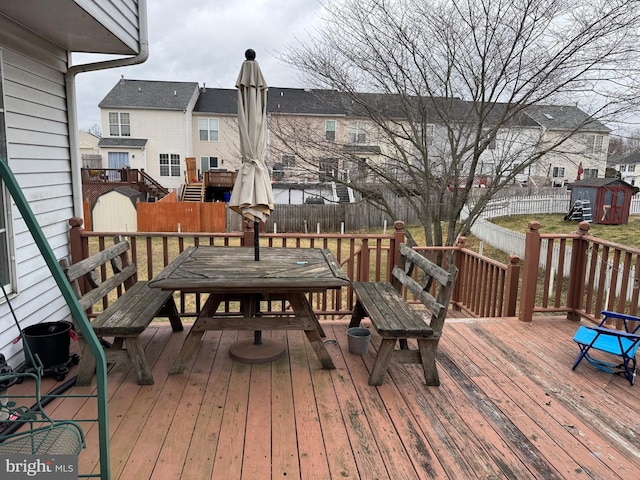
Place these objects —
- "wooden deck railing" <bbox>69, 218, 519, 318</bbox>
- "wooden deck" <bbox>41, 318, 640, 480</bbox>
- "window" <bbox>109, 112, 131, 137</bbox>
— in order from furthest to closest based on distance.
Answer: "window" <bbox>109, 112, 131, 137</bbox>, "wooden deck railing" <bbox>69, 218, 519, 318</bbox>, "wooden deck" <bbox>41, 318, 640, 480</bbox>

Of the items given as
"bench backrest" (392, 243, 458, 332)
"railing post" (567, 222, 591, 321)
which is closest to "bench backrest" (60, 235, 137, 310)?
"bench backrest" (392, 243, 458, 332)

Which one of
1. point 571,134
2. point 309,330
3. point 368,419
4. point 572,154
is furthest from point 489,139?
point 368,419

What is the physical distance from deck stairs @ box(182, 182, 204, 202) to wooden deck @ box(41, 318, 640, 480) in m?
19.5

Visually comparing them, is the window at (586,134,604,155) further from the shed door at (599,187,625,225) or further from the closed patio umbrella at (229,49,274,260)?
the shed door at (599,187,625,225)

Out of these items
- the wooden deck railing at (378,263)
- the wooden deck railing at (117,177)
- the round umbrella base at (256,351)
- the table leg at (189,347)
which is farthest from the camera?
the wooden deck railing at (117,177)

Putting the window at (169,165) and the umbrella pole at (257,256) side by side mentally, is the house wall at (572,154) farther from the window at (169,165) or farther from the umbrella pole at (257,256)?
the window at (169,165)

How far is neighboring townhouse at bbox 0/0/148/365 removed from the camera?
10.6 ft

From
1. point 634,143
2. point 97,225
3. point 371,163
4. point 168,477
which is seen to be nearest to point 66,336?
point 168,477

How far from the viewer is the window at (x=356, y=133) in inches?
352

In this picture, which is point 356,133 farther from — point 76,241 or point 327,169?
point 76,241

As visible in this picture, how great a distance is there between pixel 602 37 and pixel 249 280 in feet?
22.0

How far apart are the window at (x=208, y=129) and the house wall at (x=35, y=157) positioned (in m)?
23.5

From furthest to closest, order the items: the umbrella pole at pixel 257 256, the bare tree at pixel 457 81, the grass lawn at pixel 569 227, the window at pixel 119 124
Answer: the window at pixel 119 124 → the grass lawn at pixel 569 227 → the bare tree at pixel 457 81 → the umbrella pole at pixel 257 256

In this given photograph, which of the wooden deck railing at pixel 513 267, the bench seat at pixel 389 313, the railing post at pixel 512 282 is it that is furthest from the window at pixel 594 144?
the bench seat at pixel 389 313
